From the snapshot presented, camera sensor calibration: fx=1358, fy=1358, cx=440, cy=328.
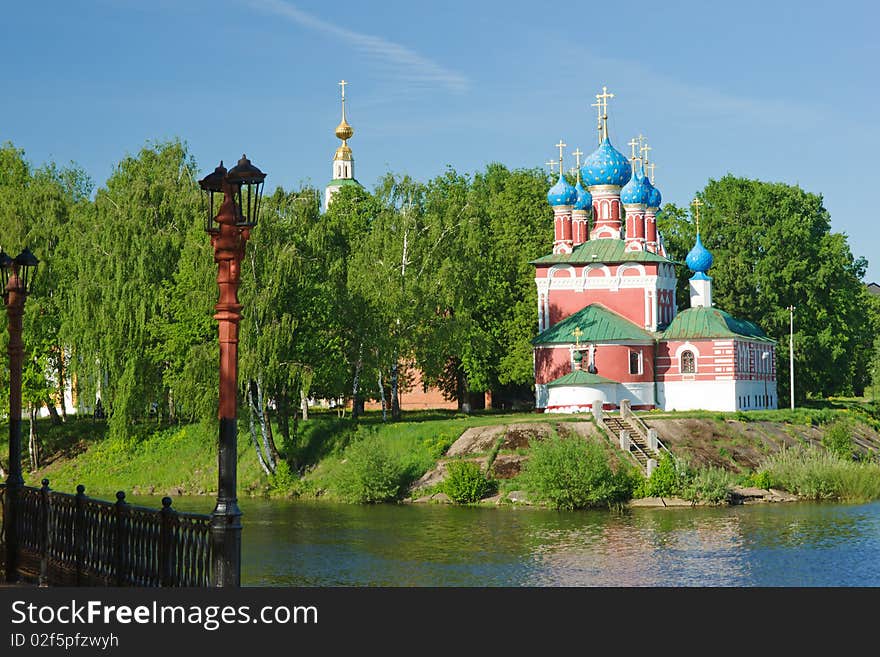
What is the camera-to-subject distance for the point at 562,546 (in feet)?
108

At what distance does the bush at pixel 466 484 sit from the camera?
43844mm

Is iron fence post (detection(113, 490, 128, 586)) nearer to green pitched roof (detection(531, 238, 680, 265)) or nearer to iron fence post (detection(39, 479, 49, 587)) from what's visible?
iron fence post (detection(39, 479, 49, 587))

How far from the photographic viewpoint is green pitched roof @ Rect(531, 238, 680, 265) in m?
58.8

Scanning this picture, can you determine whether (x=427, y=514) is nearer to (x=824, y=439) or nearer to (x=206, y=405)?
(x=206, y=405)

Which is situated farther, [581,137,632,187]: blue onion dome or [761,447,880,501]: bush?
[581,137,632,187]: blue onion dome

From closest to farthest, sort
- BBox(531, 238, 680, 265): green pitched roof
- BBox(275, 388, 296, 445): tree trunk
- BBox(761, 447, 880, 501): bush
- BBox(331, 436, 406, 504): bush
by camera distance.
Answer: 1. BBox(761, 447, 880, 501): bush
2. BBox(331, 436, 406, 504): bush
3. BBox(275, 388, 296, 445): tree trunk
4. BBox(531, 238, 680, 265): green pitched roof

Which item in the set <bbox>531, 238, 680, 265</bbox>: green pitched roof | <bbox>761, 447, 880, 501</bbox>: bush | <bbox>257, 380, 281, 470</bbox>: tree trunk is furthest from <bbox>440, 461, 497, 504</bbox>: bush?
<bbox>531, 238, 680, 265</bbox>: green pitched roof

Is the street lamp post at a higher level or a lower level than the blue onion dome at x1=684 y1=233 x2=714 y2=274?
lower

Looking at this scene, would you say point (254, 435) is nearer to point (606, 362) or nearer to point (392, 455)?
point (392, 455)

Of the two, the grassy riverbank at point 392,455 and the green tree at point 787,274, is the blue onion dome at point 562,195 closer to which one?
the green tree at point 787,274

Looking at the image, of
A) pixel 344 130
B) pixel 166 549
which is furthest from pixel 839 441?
pixel 344 130

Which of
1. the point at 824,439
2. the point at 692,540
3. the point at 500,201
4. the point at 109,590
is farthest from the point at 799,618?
the point at 500,201

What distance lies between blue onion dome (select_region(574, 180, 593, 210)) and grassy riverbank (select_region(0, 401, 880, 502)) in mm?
13092

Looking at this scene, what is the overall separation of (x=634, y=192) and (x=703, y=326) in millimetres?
7596
